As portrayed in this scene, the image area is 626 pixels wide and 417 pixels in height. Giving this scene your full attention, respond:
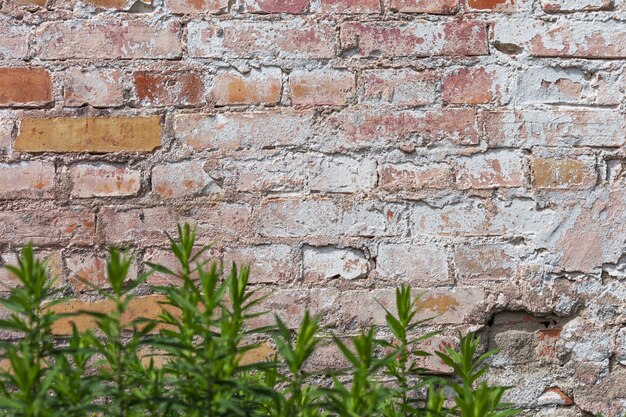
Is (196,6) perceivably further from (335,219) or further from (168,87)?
(335,219)

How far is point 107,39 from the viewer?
7.22ft

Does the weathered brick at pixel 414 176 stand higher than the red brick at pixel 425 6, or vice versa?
the red brick at pixel 425 6

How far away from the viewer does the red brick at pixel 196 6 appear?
2211 mm

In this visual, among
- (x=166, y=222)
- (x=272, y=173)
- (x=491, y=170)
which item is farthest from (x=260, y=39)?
(x=491, y=170)

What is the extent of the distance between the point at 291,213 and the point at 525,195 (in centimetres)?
69

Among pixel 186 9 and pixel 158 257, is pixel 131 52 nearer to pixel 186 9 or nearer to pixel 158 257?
pixel 186 9

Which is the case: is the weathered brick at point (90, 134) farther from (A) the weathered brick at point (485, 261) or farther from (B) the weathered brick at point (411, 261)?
(A) the weathered brick at point (485, 261)

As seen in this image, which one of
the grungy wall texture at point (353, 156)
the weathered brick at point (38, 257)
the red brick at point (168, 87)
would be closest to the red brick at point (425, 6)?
the grungy wall texture at point (353, 156)

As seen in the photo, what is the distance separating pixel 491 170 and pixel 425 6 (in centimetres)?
52

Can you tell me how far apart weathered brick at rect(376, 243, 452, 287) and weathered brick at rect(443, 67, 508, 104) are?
1.45 ft

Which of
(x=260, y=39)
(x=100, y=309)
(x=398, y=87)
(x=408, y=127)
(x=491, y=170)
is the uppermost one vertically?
(x=260, y=39)

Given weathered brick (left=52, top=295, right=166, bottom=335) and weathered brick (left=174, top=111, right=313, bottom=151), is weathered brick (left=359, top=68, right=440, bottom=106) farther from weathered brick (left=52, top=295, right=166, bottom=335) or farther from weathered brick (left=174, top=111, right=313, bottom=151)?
weathered brick (left=52, top=295, right=166, bottom=335)

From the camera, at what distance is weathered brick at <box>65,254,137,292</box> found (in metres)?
2.19

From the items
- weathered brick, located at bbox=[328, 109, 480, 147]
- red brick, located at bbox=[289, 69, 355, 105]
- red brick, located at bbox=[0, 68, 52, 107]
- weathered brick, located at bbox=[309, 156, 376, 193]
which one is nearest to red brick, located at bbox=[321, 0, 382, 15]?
red brick, located at bbox=[289, 69, 355, 105]
